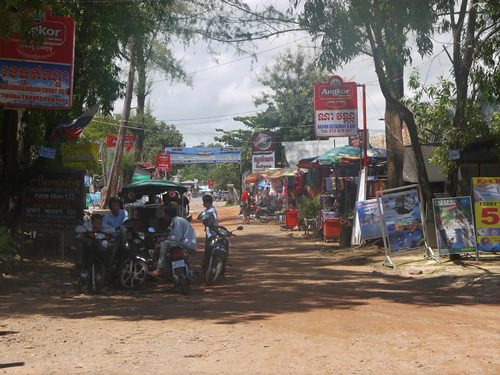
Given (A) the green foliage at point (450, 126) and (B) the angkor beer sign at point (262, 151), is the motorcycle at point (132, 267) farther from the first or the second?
(B) the angkor beer sign at point (262, 151)

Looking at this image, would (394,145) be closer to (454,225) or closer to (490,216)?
(454,225)

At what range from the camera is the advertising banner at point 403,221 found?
13.8 m

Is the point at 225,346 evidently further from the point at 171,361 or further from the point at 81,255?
the point at 81,255

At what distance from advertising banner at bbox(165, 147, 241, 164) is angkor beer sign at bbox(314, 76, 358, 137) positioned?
138ft

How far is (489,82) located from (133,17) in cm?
884

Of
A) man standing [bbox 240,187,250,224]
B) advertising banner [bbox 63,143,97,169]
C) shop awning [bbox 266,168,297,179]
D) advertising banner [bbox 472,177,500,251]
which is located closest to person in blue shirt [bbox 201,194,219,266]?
advertising banner [bbox 472,177,500,251]

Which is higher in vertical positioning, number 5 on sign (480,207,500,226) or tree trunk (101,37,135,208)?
tree trunk (101,37,135,208)

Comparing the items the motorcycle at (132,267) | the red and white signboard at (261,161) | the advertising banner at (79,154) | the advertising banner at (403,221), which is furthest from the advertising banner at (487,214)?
the red and white signboard at (261,161)

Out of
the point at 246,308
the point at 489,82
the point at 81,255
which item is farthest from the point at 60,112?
the point at 489,82

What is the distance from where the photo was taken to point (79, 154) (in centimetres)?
1786

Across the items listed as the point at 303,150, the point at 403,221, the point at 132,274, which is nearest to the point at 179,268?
the point at 132,274

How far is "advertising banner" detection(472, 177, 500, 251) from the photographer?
12.6 meters

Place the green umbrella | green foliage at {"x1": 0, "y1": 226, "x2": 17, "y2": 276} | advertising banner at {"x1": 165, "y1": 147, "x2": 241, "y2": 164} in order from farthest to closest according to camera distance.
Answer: advertising banner at {"x1": 165, "y1": 147, "x2": 241, "y2": 164}
the green umbrella
green foliage at {"x1": 0, "y1": 226, "x2": 17, "y2": 276}

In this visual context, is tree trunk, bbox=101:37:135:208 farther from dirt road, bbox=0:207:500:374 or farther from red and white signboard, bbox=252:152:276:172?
red and white signboard, bbox=252:152:276:172
